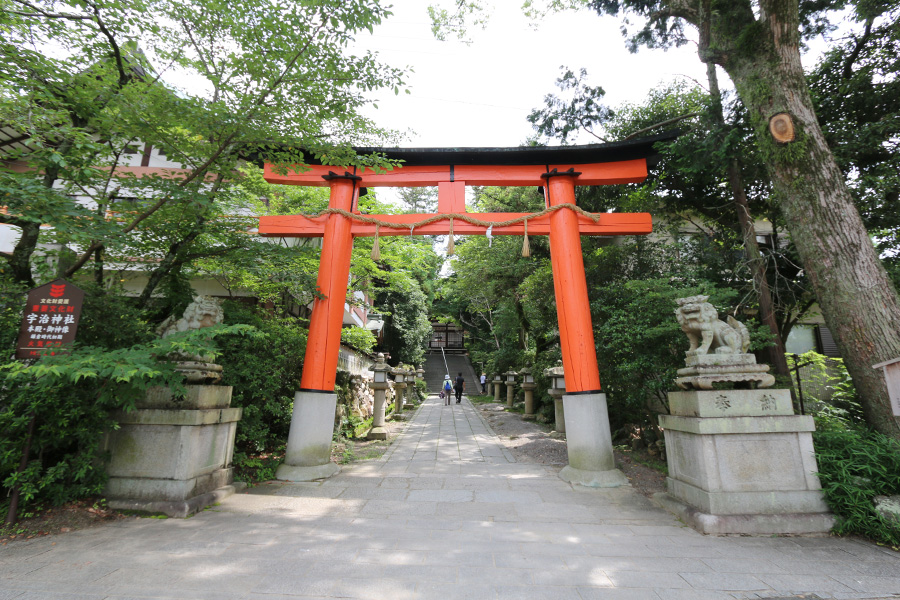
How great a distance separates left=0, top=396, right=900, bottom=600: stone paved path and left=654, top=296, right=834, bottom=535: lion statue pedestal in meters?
0.22

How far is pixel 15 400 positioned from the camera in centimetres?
364

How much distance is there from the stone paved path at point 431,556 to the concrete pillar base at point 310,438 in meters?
0.76

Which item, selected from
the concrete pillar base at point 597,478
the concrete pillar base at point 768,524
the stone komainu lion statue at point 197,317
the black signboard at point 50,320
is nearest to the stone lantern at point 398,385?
the concrete pillar base at point 597,478

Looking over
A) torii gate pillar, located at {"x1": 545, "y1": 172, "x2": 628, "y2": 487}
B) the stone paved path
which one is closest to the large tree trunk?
the stone paved path

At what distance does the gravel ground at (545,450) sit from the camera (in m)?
5.82

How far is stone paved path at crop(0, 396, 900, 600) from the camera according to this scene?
8.94 ft

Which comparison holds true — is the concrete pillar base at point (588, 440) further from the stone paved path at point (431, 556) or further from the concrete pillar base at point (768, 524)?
the concrete pillar base at point (768, 524)

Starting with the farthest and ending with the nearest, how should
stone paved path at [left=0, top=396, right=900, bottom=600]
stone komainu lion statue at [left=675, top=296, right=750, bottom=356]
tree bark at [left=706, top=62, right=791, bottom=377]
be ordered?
tree bark at [left=706, top=62, right=791, bottom=377] → stone komainu lion statue at [left=675, top=296, right=750, bottom=356] → stone paved path at [left=0, top=396, right=900, bottom=600]

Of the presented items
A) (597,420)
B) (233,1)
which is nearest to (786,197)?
(597,420)

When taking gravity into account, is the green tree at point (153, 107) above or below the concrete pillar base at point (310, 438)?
above

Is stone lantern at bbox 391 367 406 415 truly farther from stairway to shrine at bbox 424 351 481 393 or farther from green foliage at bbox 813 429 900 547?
stairway to shrine at bbox 424 351 481 393

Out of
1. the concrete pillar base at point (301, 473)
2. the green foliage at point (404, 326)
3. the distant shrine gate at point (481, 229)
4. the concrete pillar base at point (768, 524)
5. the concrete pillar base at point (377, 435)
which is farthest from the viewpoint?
the green foliage at point (404, 326)

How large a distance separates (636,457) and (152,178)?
8904 millimetres

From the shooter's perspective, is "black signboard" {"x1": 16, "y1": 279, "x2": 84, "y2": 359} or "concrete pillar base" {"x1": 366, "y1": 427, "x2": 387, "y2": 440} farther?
"concrete pillar base" {"x1": 366, "y1": 427, "x2": 387, "y2": 440}
